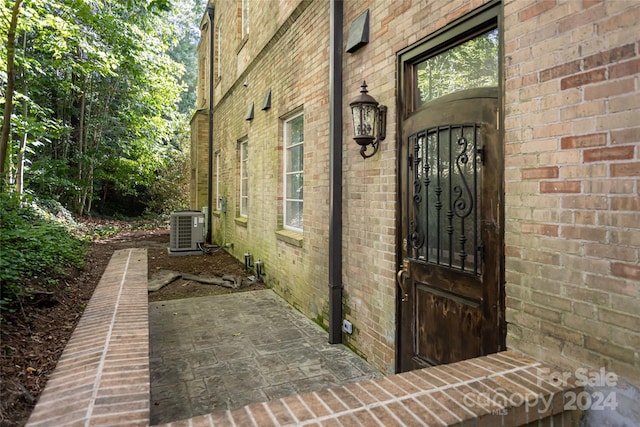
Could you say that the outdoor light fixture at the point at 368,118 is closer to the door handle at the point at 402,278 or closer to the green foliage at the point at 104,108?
the door handle at the point at 402,278

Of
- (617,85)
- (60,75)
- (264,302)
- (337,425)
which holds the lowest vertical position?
(264,302)

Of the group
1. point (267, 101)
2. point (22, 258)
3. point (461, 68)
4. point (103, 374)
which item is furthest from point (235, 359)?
point (267, 101)

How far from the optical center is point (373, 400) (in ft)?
5.09

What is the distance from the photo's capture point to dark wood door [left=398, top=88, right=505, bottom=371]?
228 centimetres

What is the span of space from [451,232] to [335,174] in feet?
5.24

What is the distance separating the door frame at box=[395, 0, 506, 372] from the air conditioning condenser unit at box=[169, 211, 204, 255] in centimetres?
767

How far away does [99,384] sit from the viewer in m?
1.84

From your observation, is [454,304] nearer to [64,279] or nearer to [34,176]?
[64,279]

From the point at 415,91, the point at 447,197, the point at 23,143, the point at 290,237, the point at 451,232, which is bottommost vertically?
the point at 290,237

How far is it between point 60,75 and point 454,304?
48.4ft

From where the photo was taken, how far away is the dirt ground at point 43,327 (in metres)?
2.14

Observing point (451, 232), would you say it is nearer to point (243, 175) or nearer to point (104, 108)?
point (243, 175)

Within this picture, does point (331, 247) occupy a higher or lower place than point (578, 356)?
higher

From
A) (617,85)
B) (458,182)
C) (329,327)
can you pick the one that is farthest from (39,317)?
(617,85)
